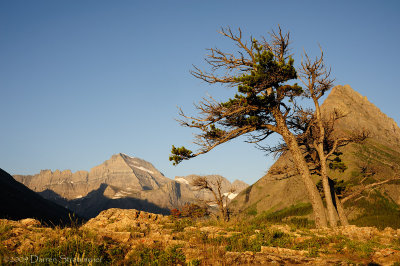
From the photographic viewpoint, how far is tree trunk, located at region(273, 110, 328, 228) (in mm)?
12813

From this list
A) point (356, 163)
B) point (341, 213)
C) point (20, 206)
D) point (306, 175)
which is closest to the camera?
point (306, 175)

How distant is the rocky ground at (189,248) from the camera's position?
5914 millimetres

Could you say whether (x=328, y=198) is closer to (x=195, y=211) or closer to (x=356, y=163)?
(x=195, y=211)

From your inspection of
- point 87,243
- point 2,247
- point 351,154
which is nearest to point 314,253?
point 87,243

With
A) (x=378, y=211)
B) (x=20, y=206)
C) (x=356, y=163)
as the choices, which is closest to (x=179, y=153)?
(x=378, y=211)

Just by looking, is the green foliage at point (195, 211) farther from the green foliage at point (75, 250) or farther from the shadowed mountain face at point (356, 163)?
the green foliage at point (75, 250)

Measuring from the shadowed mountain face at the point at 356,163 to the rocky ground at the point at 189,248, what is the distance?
38543 mm

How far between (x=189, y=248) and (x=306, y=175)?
8965 millimetres

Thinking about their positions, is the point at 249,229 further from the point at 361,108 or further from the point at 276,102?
the point at 361,108

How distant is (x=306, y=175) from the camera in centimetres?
1343

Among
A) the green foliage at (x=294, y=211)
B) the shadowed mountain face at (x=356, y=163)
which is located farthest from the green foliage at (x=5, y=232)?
the green foliage at (x=294, y=211)

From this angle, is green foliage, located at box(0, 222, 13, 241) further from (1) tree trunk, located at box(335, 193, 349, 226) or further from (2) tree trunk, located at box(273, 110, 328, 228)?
(1) tree trunk, located at box(335, 193, 349, 226)

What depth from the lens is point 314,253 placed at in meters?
7.00

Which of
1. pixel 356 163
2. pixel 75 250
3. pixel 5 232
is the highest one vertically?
pixel 356 163
